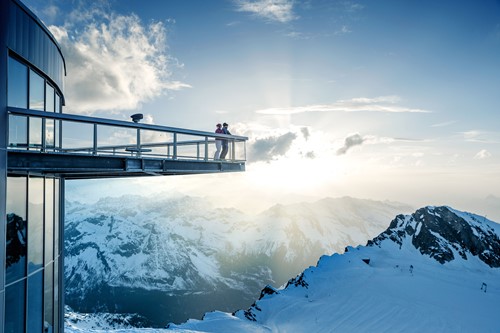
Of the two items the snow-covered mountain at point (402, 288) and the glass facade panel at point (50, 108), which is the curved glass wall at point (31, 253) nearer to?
the glass facade panel at point (50, 108)

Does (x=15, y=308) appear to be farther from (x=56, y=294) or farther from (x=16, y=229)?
(x=56, y=294)

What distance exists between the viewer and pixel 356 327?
36688mm

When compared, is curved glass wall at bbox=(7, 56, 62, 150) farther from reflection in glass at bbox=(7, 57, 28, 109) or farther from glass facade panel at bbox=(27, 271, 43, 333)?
glass facade panel at bbox=(27, 271, 43, 333)

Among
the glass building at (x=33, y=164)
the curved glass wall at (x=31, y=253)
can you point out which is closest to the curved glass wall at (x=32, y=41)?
the glass building at (x=33, y=164)

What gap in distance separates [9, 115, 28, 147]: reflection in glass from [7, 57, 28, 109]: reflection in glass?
372mm

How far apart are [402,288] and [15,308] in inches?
1784

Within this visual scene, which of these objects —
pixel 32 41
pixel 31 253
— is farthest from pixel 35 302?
pixel 32 41

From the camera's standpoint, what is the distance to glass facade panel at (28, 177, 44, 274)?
29.0 ft

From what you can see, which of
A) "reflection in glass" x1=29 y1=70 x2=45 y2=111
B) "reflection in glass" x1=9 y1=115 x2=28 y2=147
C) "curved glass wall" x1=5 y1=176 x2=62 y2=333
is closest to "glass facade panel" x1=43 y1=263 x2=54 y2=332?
"curved glass wall" x1=5 y1=176 x2=62 y2=333

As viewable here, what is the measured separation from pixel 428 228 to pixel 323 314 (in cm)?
3012

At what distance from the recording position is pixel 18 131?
830 centimetres

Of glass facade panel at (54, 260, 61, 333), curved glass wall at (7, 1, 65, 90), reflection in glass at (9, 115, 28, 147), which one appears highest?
curved glass wall at (7, 1, 65, 90)

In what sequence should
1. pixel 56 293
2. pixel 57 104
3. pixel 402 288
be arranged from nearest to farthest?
pixel 56 293, pixel 57 104, pixel 402 288

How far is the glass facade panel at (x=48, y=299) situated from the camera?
10430 millimetres
